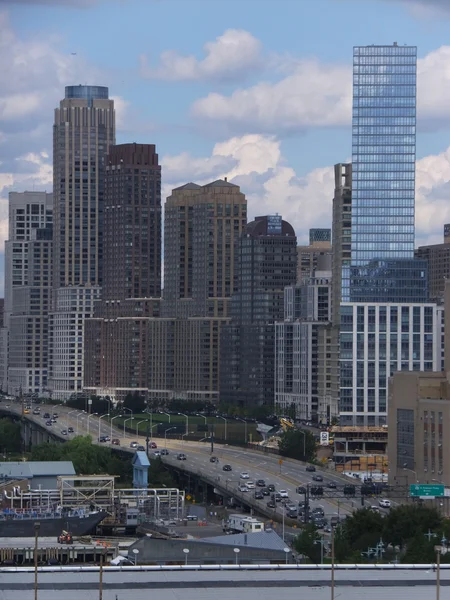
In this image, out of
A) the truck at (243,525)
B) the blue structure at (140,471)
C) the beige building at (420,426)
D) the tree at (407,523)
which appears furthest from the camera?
the blue structure at (140,471)

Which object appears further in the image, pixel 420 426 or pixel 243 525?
pixel 420 426

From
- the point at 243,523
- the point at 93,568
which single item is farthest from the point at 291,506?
the point at 93,568

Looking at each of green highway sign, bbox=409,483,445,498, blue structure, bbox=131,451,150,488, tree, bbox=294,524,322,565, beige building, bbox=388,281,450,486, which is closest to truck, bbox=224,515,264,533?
tree, bbox=294,524,322,565

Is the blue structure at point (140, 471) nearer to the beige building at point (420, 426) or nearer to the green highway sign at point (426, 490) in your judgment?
the beige building at point (420, 426)

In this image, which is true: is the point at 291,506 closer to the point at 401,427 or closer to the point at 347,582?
the point at 401,427

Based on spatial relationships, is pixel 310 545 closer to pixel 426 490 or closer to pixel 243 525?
pixel 243 525

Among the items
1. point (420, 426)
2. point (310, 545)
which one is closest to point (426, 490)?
point (420, 426)

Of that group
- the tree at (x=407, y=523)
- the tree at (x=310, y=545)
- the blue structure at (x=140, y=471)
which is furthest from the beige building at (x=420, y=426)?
the tree at (x=310, y=545)
